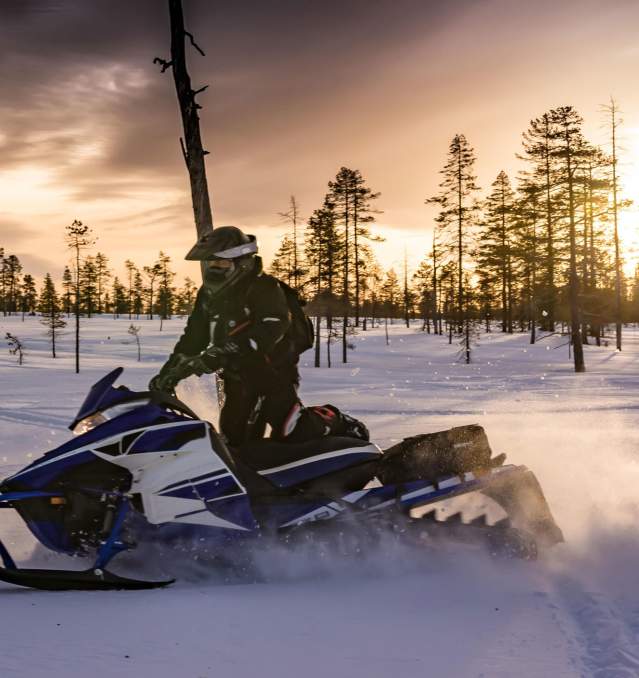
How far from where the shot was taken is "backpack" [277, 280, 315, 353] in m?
4.28

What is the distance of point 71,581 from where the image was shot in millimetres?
3377

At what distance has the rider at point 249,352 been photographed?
3986 mm

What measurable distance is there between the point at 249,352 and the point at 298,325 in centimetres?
49

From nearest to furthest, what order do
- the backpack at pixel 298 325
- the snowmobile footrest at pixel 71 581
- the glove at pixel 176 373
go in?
the snowmobile footrest at pixel 71 581
the glove at pixel 176 373
the backpack at pixel 298 325

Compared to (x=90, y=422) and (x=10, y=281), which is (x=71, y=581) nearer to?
(x=90, y=422)

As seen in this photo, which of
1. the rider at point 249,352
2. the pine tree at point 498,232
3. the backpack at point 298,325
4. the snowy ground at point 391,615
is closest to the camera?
the snowy ground at point 391,615

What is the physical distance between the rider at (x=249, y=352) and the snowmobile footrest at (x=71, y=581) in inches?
44.9

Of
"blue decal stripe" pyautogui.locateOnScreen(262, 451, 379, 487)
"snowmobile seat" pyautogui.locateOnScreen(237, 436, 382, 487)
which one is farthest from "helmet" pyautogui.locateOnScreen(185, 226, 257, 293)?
"blue decal stripe" pyautogui.locateOnScreen(262, 451, 379, 487)

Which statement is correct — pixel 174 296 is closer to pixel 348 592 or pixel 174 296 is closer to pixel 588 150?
pixel 588 150

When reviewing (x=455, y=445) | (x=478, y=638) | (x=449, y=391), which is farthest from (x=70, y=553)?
(x=449, y=391)

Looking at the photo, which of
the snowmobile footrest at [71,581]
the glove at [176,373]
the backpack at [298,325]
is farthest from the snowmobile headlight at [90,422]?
the backpack at [298,325]

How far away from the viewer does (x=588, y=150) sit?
29422 mm

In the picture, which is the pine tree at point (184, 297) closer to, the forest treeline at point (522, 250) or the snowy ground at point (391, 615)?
the forest treeline at point (522, 250)

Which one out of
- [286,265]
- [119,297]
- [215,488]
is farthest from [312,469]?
[119,297]
